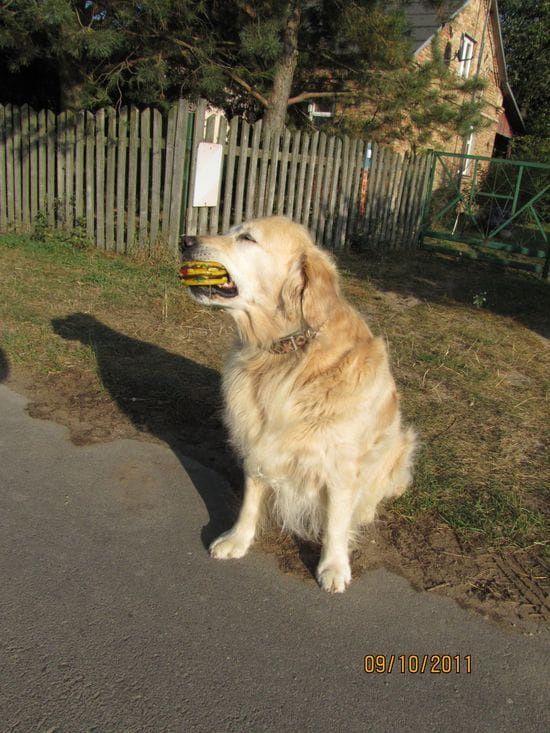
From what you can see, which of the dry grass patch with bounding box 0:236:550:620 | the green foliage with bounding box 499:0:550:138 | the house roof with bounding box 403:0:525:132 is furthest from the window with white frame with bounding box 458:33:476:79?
the dry grass patch with bounding box 0:236:550:620

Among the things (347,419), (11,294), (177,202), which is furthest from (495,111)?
(347,419)

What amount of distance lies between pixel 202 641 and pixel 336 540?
0.74 meters

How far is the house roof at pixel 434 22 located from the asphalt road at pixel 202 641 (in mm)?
9223

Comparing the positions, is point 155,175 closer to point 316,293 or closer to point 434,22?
point 316,293

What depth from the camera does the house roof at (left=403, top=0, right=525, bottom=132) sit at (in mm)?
8836

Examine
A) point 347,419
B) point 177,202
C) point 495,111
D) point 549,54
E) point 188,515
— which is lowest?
point 188,515

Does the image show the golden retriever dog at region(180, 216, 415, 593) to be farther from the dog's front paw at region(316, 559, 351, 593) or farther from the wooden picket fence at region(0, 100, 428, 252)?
the wooden picket fence at region(0, 100, 428, 252)

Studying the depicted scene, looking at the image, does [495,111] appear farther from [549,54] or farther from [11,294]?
[11,294]

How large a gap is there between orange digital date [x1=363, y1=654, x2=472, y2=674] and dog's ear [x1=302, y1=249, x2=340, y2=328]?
1.37m

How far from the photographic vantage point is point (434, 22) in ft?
46.3

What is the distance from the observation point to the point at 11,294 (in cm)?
597

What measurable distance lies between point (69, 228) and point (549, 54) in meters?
29.2

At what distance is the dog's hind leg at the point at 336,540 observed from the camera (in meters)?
2.49

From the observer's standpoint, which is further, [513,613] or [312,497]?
[312,497]
